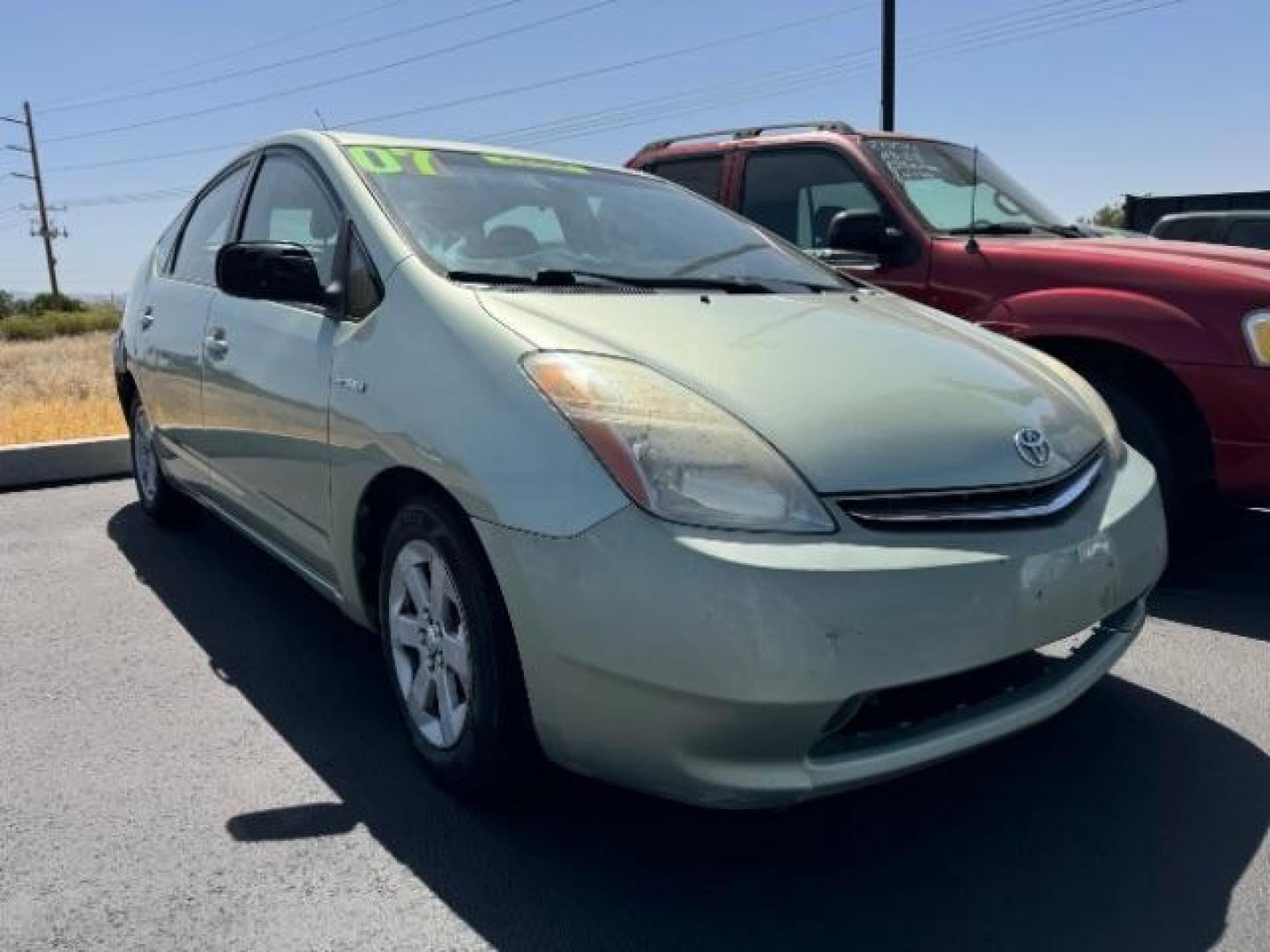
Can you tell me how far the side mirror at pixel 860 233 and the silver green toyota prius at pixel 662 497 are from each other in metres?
1.28

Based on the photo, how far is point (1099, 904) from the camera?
2188 mm

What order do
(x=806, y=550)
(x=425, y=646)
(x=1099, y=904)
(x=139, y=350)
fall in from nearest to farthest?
(x=806, y=550) → (x=1099, y=904) → (x=425, y=646) → (x=139, y=350)

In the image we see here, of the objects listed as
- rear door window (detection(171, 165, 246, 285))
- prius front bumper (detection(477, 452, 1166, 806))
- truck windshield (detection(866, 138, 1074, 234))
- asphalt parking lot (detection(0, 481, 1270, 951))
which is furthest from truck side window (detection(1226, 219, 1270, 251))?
prius front bumper (detection(477, 452, 1166, 806))

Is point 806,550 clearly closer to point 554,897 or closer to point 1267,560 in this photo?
point 554,897

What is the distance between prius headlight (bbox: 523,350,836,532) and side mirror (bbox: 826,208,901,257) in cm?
251

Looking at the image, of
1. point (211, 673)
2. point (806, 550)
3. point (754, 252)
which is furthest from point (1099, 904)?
point (211, 673)

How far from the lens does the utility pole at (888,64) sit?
1552cm

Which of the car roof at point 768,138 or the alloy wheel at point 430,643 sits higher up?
the car roof at point 768,138

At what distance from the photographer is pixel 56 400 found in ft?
34.0

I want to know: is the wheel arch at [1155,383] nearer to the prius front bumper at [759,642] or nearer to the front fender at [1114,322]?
the front fender at [1114,322]

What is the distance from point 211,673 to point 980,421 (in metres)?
2.41

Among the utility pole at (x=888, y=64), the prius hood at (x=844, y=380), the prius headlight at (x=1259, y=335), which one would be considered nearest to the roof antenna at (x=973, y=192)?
the prius headlight at (x=1259, y=335)

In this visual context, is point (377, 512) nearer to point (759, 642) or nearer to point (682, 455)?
point (682, 455)

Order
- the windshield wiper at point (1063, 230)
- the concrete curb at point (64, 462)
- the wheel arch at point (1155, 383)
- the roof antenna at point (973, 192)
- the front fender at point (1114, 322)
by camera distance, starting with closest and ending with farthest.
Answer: the front fender at point (1114, 322), the wheel arch at point (1155, 383), the roof antenna at point (973, 192), the windshield wiper at point (1063, 230), the concrete curb at point (64, 462)
